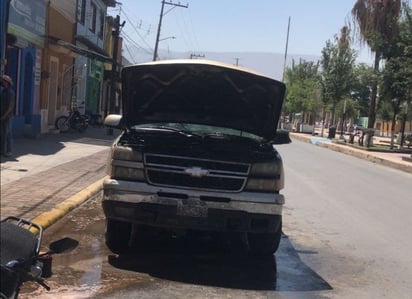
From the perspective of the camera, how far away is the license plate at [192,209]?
20.5 ft

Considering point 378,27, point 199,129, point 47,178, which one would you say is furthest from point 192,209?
point 378,27

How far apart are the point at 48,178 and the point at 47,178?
3cm

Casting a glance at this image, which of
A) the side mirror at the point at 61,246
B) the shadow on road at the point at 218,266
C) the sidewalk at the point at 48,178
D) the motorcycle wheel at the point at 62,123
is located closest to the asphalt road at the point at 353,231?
the shadow on road at the point at 218,266

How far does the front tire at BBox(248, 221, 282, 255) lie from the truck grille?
816mm

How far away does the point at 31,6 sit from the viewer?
19.2 metres

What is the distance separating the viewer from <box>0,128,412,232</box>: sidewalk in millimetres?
8305

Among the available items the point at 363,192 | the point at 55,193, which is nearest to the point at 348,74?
the point at 363,192

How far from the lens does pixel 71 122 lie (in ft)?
82.8

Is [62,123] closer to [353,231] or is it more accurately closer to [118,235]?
[353,231]

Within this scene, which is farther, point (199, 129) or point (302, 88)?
point (302, 88)

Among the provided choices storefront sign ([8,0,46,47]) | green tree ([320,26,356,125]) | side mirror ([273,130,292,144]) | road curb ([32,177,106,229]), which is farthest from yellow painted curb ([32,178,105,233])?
green tree ([320,26,356,125])

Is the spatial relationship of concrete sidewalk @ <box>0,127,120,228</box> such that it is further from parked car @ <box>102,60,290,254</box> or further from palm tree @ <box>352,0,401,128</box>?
palm tree @ <box>352,0,401,128</box>

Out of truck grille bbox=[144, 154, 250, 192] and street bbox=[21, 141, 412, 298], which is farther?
truck grille bbox=[144, 154, 250, 192]

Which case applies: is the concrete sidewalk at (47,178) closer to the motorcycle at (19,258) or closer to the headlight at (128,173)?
the headlight at (128,173)
